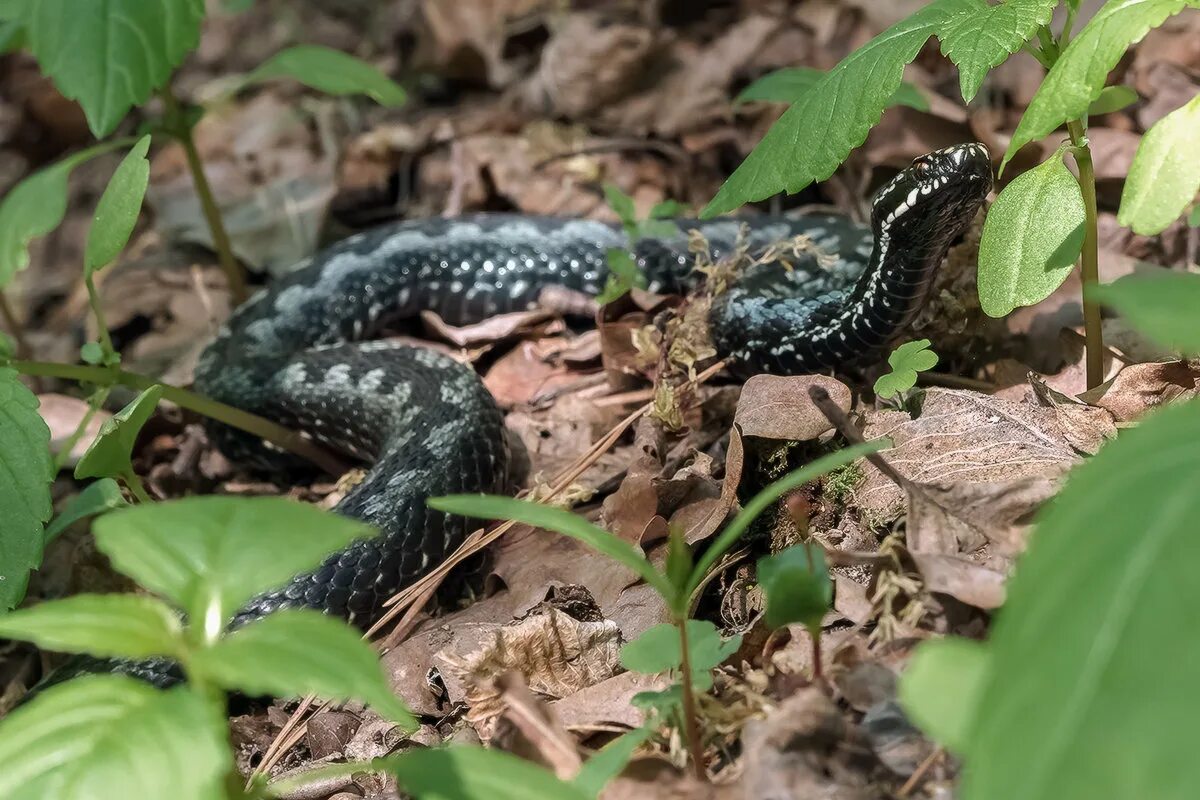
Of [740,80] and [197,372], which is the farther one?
[740,80]

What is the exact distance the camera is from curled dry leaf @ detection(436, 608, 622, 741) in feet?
11.4

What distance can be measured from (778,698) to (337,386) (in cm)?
376

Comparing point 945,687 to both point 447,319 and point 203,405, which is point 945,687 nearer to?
point 203,405

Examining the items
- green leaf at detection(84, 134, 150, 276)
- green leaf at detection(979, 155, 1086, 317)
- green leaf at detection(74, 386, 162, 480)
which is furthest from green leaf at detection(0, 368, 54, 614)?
green leaf at detection(979, 155, 1086, 317)

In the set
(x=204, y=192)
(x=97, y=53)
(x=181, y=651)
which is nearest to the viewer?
(x=181, y=651)

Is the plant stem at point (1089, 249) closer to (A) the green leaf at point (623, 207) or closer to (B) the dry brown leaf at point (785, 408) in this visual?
(B) the dry brown leaf at point (785, 408)

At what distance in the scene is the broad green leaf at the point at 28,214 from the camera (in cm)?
469

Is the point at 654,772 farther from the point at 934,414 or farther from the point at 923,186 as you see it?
the point at 923,186

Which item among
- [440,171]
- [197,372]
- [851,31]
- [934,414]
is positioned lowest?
[197,372]

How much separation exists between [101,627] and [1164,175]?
279 centimetres

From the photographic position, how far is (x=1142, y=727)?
4.70 ft

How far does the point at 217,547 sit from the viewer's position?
2.02m

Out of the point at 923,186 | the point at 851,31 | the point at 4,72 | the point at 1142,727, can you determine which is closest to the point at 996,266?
the point at 923,186

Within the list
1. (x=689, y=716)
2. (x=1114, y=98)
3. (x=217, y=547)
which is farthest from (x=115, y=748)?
(x=1114, y=98)
